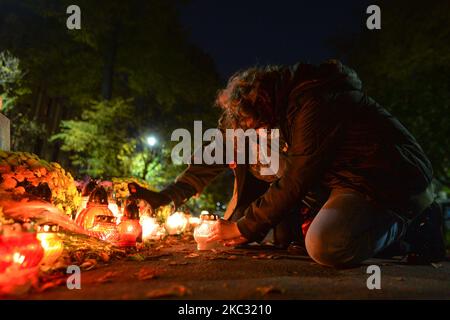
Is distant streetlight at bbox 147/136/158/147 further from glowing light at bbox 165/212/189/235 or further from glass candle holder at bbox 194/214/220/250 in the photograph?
glass candle holder at bbox 194/214/220/250

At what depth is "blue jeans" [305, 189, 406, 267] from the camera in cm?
270

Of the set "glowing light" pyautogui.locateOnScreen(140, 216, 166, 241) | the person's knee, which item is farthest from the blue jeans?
"glowing light" pyautogui.locateOnScreen(140, 216, 166, 241)

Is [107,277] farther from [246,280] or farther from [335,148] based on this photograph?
[335,148]

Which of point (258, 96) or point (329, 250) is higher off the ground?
point (258, 96)

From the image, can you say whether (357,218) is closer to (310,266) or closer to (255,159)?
(310,266)

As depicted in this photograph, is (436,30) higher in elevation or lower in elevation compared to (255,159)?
higher

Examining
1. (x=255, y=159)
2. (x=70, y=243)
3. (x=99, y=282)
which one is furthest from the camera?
(x=255, y=159)

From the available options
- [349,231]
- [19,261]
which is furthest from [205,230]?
[19,261]

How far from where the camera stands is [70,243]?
10.1 ft

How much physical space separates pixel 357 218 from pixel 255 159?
146 centimetres

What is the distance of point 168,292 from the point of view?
1833mm

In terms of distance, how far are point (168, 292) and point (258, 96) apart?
1.68m

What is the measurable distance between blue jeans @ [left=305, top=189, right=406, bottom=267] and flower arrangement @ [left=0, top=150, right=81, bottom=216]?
8.33 feet

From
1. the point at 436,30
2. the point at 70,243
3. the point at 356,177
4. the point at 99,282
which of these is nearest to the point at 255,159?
the point at 356,177
